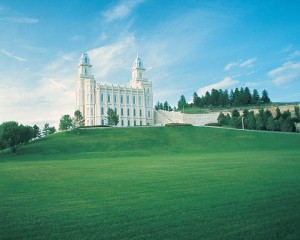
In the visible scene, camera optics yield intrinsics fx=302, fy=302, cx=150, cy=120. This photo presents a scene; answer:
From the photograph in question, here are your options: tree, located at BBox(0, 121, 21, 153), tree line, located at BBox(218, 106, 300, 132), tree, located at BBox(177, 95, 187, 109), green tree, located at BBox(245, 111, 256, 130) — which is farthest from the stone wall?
tree, located at BBox(0, 121, 21, 153)

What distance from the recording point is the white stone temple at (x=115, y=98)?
88875 mm

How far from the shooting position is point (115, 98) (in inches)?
3664

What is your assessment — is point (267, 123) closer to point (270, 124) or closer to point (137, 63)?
point (270, 124)

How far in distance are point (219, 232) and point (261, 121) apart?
65.6 metres

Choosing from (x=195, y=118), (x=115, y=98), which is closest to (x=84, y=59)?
(x=115, y=98)

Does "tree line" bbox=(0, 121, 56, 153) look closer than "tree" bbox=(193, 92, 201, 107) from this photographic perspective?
Yes

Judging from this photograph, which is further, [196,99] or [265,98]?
[196,99]

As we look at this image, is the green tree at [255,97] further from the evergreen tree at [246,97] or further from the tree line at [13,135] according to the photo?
the tree line at [13,135]

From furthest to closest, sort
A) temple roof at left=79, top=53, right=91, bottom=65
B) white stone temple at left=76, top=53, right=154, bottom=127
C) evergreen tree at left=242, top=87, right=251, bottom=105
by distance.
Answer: evergreen tree at left=242, top=87, right=251, bottom=105, temple roof at left=79, top=53, right=91, bottom=65, white stone temple at left=76, top=53, right=154, bottom=127

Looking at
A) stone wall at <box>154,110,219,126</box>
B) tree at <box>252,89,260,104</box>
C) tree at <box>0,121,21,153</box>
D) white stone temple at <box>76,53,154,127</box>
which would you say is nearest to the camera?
tree at <box>0,121,21,153</box>

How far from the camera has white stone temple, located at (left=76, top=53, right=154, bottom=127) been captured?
8888 cm

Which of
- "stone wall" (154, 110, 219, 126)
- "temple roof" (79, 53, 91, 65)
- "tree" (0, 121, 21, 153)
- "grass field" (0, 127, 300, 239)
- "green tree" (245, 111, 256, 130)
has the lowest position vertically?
"grass field" (0, 127, 300, 239)

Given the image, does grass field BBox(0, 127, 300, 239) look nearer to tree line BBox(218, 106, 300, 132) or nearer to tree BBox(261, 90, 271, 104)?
tree line BBox(218, 106, 300, 132)

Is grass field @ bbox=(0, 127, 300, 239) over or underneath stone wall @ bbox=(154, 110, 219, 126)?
underneath
